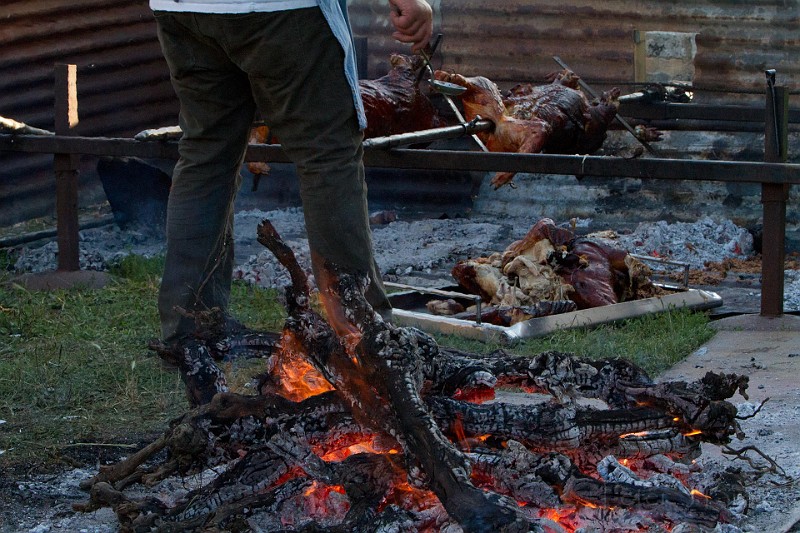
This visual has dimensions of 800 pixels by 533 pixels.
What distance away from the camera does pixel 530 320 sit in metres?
5.08

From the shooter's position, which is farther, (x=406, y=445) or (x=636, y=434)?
(x=636, y=434)

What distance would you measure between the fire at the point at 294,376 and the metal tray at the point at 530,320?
165cm

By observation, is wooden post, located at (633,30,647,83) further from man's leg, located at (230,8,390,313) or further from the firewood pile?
the firewood pile

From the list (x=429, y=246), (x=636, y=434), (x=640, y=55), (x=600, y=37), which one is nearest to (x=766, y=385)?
(x=636, y=434)

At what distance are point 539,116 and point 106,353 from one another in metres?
3.23

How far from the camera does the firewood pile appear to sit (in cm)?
247

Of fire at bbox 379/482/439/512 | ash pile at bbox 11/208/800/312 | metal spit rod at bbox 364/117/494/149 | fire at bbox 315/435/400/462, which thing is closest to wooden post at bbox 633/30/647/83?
ash pile at bbox 11/208/800/312

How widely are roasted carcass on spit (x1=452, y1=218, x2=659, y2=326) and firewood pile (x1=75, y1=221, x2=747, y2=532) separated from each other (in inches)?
96.8

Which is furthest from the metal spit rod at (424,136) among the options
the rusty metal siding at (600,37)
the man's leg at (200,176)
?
the rusty metal siding at (600,37)

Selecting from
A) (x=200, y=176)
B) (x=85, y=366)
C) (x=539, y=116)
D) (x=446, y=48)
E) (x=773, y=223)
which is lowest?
(x=85, y=366)

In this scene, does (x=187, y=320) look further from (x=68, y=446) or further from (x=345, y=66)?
(x=345, y=66)

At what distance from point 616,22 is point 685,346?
4530mm

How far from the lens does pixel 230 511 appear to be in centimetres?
251

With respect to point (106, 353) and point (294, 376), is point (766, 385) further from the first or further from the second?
point (106, 353)
